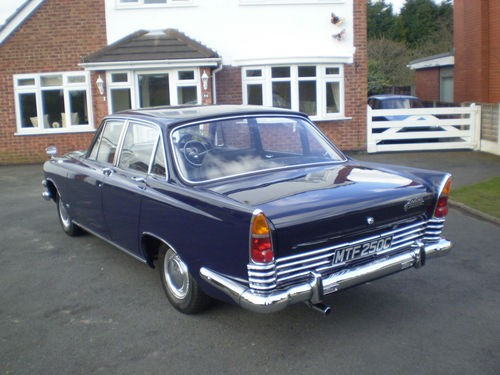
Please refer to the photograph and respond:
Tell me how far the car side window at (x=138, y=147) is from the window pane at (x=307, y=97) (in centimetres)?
1114

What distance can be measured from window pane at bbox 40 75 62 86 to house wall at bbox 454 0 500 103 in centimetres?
1391

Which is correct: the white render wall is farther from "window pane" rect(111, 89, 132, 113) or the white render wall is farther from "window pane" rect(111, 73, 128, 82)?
"window pane" rect(111, 89, 132, 113)

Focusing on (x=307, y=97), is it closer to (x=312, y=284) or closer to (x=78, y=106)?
(x=78, y=106)

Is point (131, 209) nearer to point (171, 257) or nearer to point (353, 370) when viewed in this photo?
point (171, 257)

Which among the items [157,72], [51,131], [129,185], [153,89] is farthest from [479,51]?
[129,185]

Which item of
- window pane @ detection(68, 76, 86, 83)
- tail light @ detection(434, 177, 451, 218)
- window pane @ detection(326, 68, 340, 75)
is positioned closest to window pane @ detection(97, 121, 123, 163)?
tail light @ detection(434, 177, 451, 218)

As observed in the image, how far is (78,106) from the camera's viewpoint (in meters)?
16.4

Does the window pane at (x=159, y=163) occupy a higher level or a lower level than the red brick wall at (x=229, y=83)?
lower

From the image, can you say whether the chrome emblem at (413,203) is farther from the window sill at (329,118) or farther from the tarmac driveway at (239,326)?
the window sill at (329,118)

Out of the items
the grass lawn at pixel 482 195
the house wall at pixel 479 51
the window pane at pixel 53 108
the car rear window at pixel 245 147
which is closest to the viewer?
the car rear window at pixel 245 147

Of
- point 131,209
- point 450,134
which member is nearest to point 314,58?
point 450,134

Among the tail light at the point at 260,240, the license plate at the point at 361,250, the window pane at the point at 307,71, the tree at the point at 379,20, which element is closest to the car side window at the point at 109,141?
the tail light at the point at 260,240

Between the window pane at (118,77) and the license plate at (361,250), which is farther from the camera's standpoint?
the window pane at (118,77)

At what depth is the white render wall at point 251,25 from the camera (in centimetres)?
1612
